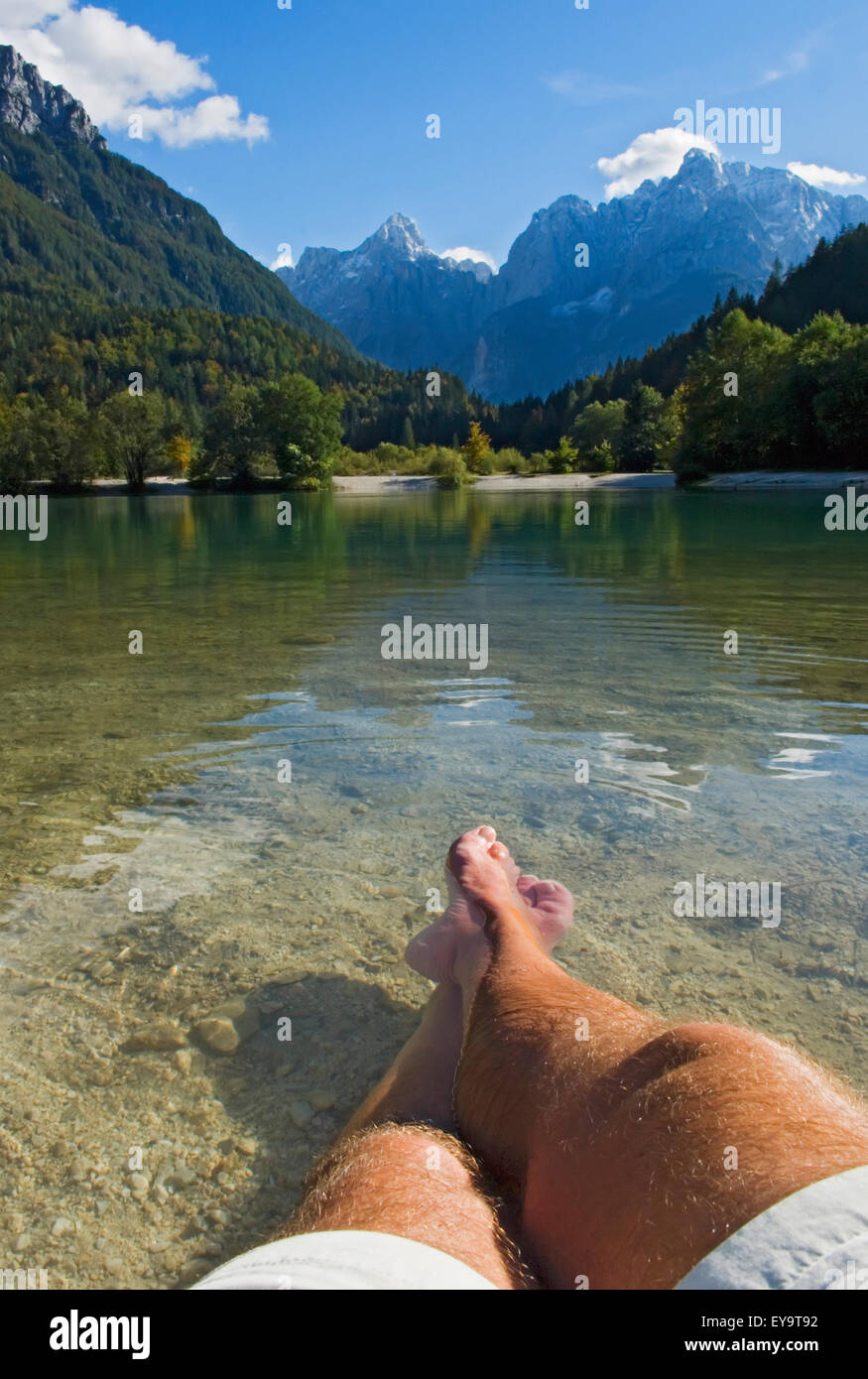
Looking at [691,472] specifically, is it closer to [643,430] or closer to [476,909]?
A: [643,430]

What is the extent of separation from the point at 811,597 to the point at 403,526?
2060 cm

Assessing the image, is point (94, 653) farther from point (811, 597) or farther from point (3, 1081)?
point (811, 597)

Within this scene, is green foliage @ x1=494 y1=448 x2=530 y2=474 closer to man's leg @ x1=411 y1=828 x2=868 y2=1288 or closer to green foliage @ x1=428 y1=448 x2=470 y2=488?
green foliage @ x1=428 y1=448 x2=470 y2=488

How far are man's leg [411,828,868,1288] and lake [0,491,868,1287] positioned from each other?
0.65 m

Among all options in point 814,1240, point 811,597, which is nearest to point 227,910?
point 814,1240

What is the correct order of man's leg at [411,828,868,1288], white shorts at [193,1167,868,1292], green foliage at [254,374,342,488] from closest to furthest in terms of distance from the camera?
white shorts at [193,1167,868,1292], man's leg at [411,828,868,1288], green foliage at [254,374,342,488]

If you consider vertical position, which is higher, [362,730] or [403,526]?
[403,526]

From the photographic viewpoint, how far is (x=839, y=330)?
60.4m

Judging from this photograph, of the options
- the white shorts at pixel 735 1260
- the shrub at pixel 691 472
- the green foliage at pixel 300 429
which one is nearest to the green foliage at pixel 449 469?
the green foliage at pixel 300 429

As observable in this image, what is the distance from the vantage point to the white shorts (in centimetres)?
118

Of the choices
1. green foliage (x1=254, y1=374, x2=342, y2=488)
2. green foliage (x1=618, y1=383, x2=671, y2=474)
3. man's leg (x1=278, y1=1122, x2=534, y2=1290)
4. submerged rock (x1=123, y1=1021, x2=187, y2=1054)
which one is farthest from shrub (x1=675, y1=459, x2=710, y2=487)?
man's leg (x1=278, y1=1122, x2=534, y2=1290)

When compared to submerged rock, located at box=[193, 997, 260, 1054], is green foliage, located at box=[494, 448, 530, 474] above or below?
above

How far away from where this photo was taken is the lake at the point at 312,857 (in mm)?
2229

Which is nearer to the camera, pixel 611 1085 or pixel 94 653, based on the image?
pixel 611 1085
